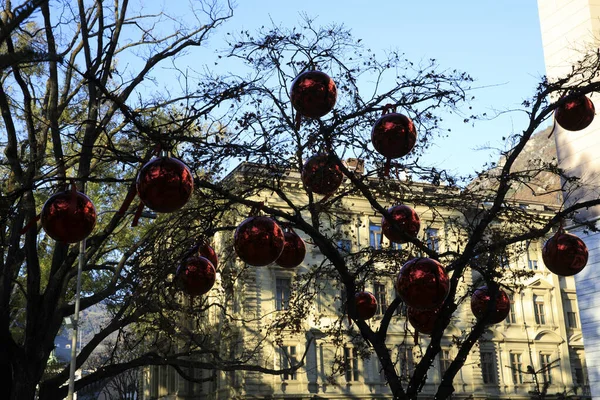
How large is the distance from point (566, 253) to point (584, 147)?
11119 millimetres

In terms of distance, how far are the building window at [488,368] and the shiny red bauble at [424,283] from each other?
113 ft

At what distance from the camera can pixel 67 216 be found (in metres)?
5.41

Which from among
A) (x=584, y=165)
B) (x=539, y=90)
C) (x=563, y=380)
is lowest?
(x=563, y=380)

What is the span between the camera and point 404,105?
7449mm

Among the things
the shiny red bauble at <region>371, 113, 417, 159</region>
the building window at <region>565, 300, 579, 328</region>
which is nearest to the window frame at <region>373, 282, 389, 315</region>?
the building window at <region>565, 300, 579, 328</region>

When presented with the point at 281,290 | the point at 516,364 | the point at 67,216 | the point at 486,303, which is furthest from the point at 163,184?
the point at 516,364

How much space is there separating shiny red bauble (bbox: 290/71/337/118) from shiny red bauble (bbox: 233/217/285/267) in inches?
43.0

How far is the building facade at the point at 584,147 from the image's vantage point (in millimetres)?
16703

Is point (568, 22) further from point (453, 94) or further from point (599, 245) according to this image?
point (453, 94)

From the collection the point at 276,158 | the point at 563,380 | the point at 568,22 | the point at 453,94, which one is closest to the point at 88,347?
the point at 276,158

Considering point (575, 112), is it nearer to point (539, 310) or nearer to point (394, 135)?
point (394, 135)

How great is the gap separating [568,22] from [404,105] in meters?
12.3

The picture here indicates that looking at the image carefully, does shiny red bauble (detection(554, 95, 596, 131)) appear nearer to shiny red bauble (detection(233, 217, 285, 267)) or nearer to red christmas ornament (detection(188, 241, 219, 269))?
shiny red bauble (detection(233, 217, 285, 267))

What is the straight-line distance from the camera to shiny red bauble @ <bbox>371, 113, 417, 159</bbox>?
616 cm
